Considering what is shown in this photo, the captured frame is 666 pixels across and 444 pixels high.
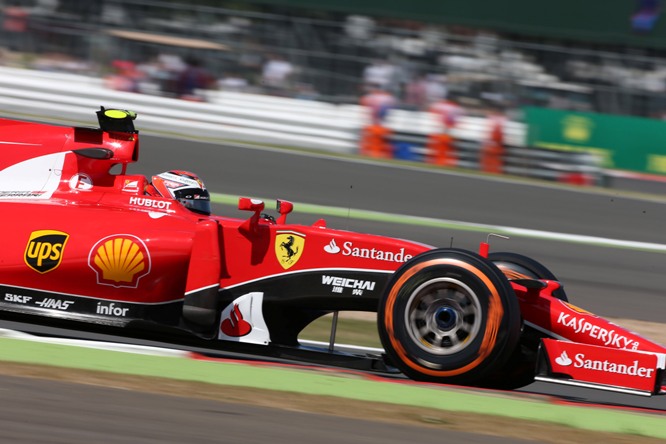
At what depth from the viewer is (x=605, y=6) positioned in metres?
23.2

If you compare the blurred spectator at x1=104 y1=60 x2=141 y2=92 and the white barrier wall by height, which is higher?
the blurred spectator at x1=104 y1=60 x2=141 y2=92

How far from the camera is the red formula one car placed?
5301 millimetres

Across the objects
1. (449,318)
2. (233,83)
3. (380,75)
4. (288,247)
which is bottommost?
(449,318)

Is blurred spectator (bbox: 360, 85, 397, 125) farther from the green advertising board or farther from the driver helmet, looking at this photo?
the driver helmet

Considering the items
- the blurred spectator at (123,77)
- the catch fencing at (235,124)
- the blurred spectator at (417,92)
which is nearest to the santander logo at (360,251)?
the catch fencing at (235,124)

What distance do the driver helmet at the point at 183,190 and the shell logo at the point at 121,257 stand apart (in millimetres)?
683

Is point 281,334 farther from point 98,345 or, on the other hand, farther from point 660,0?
point 660,0

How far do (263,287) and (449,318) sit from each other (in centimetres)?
113

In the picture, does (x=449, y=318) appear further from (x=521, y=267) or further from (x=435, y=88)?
(x=435, y=88)

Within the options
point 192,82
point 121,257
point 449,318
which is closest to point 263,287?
point 121,257

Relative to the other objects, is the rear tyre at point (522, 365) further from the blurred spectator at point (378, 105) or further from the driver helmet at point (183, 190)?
the blurred spectator at point (378, 105)

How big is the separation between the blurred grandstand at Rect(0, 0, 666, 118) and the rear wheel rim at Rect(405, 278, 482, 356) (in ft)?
44.6

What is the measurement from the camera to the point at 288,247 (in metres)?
5.70

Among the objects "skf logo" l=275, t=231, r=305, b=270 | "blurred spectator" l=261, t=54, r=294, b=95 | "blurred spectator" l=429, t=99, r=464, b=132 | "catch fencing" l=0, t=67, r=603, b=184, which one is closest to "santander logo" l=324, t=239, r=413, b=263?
"skf logo" l=275, t=231, r=305, b=270
